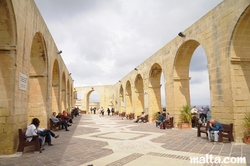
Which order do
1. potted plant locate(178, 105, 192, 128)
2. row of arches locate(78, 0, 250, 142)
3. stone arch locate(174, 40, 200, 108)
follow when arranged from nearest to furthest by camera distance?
row of arches locate(78, 0, 250, 142)
potted plant locate(178, 105, 192, 128)
stone arch locate(174, 40, 200, 108)

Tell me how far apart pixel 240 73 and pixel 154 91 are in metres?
8.49

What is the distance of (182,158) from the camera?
4.59 m

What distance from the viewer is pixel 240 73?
22.6ft

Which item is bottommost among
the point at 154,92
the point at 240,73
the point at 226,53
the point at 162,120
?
the point at 162,120

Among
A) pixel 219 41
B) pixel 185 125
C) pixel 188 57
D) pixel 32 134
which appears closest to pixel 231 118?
pixel 219 41

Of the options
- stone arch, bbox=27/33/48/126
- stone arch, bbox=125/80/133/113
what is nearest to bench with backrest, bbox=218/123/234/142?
stone arch, bbox=27/33/48/126

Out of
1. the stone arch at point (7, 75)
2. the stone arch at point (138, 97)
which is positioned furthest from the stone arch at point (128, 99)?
the stone arch at point (7, 75)

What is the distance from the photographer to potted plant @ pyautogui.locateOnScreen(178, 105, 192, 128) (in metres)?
10.3

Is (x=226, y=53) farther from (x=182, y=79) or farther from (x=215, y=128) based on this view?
(x=182, y=79)

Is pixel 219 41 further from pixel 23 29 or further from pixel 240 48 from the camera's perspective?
pixel 23 29

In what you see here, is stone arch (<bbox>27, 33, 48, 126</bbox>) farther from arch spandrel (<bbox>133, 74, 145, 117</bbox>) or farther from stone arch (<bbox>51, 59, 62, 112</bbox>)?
arch spandrel (<bbox>133, 74, 145, 117</bbox>)

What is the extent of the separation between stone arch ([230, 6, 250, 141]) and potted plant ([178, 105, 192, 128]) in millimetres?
3761

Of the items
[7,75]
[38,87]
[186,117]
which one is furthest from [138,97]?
[7,75]

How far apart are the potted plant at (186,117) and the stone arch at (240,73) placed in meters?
3.76
